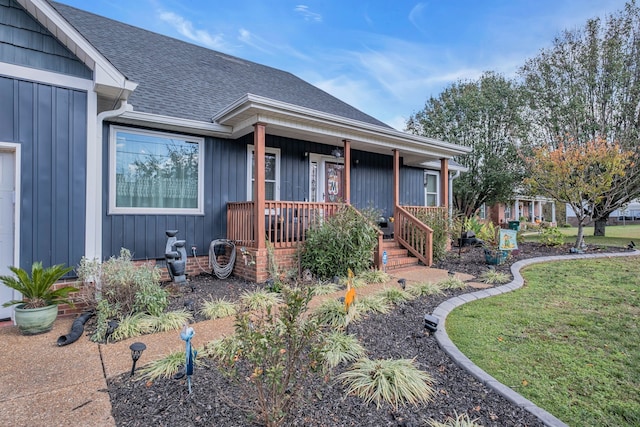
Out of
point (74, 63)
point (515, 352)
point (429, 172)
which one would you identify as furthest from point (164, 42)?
point (515, 352)

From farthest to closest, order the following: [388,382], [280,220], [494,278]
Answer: [280,220]
[494,278]
[388,382]

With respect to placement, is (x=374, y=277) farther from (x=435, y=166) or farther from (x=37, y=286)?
(x=435, y=166)

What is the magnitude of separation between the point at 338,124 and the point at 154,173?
384 centimetres

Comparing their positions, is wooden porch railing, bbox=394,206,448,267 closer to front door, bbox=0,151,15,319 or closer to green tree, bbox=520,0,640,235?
front door, bbox=0,151,15,319

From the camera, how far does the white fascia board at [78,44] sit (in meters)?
4.10

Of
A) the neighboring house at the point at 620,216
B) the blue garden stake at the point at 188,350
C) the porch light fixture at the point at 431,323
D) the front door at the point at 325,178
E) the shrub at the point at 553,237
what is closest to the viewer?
the blue garden stake at the point at 188,350

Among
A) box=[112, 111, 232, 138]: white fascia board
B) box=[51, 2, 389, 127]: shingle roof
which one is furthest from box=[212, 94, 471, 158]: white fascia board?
box=[51, 2, 389, 127]: shingle roof

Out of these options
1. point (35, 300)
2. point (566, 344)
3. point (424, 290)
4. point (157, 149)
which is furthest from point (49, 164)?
point (566, 344)

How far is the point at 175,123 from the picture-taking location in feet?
20.1

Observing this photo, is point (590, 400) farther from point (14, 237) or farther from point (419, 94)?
point (419, 94)

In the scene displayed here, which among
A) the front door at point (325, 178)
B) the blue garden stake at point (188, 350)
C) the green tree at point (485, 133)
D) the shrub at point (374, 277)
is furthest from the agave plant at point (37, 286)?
the green tree at point (485, 133)

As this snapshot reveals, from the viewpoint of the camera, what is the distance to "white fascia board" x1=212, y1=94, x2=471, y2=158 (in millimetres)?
5820

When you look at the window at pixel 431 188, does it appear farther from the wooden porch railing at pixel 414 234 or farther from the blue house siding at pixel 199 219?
the blue house siding at pixel 199 219

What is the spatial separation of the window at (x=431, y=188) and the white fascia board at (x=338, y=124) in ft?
7.12
